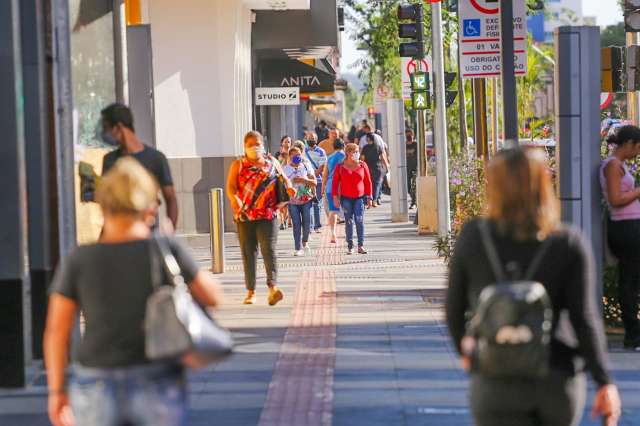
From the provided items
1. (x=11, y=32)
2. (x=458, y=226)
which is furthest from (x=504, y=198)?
(x=458, y=226)

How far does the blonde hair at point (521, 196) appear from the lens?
4.75m

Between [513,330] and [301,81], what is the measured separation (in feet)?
99.7

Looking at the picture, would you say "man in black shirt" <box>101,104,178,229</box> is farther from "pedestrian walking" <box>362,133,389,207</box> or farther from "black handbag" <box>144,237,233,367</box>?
"pedestrian walking" <box>362,133,389,207</box>

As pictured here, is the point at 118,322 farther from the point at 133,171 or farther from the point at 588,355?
the point at 588,355

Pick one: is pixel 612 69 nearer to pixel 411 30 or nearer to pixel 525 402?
pixel 411 30

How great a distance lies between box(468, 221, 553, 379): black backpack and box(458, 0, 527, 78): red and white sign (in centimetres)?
1158

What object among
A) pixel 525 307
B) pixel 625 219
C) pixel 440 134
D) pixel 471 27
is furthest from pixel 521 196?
pixel 440 134

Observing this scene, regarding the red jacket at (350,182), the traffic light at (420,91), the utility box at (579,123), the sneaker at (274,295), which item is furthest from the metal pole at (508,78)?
the traffic light at (420,91)

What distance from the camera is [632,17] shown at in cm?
1731

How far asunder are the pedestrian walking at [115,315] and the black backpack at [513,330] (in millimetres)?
973

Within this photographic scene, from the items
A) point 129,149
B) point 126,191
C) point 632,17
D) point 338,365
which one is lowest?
point 338,365

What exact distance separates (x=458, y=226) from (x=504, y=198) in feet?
36.7

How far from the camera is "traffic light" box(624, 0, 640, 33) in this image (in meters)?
17.3

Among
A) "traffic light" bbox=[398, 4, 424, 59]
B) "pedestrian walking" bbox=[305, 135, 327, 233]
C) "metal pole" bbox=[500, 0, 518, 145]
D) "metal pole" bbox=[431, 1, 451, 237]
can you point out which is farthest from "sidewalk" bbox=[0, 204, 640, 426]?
Result: "pedestrian walking" bbox=[305, 135, 327, 233]
